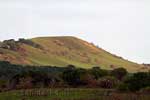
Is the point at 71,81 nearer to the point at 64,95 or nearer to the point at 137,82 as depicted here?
the point at 137,82

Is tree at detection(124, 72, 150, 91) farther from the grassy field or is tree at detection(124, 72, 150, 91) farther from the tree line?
the grassy field

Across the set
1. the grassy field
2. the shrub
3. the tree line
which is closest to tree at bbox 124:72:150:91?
the tree line

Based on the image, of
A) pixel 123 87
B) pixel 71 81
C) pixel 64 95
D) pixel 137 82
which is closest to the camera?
pixel 64 95

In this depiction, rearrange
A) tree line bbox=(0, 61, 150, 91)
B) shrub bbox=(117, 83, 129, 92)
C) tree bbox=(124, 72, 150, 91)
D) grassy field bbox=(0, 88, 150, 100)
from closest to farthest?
grassy field bbox=(0, 88, 150, 100), shrub bbox=(117, 83, 129, 92), tree bbox=(124, 72, 150, 91), tree line bbox=(0, 61, 150, 91)

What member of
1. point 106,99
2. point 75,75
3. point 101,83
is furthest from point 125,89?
point 75,75

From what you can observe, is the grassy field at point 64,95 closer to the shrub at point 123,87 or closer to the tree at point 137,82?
the shrub at point 123,87

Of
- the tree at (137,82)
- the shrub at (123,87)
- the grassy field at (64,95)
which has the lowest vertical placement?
the grassy field at (64,95)

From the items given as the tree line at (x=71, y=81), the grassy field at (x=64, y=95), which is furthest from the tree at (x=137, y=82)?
the grassy field at (x=64, y=95)

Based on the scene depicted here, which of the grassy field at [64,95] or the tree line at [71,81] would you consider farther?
the tree line at [71,81]

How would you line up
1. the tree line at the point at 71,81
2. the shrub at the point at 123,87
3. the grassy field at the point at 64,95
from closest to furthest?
the grassy field at the point at 64,95
the shrub at the point at 123,87
the tree line at the point at 71,81

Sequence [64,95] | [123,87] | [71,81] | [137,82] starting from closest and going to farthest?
1. [64,95]
2. [123,87]
3. [137,82]
4. [71,81]

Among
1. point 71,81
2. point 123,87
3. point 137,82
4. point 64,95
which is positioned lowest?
point 64,95

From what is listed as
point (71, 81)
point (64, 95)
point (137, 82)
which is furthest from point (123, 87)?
point (71, 81)

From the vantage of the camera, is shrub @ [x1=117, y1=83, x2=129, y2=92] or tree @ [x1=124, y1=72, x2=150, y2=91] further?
tree @ [x1=124, y1=72, x2=150, y2=91]
